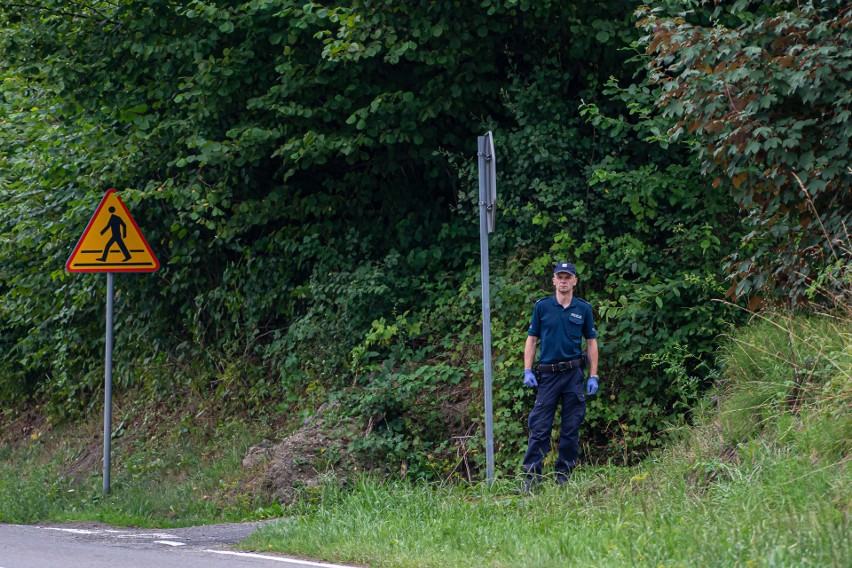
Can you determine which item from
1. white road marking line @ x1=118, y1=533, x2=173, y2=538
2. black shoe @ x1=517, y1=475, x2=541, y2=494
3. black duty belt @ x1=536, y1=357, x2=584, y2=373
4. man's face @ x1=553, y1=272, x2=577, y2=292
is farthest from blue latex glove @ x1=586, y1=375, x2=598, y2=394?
white road marking line @ x1=118, y1=533, x2=173, y2=538

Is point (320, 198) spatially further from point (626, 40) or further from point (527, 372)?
point (527, 372)

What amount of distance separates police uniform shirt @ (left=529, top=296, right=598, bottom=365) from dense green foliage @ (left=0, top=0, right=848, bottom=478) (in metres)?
1.19

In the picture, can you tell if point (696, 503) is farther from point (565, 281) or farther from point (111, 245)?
point (111, 245)

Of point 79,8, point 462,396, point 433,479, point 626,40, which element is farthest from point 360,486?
point 79,8

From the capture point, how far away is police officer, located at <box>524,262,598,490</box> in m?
9.62

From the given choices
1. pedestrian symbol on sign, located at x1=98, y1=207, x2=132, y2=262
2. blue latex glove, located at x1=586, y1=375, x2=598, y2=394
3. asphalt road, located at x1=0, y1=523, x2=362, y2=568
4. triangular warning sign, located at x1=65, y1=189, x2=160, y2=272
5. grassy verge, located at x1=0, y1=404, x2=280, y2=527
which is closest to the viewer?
asphalt road, located at x1=0, y1=523, x2=362, y2=568

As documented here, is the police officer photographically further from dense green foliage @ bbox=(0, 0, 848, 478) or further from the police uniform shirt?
dense green foliage @ bbox=(0, 0, 848, 478)

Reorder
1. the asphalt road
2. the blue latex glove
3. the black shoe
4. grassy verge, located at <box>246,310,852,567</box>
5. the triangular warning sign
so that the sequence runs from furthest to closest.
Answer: the triangular warning sign → the blue latex glove → the black shoe → the asphalt road → grassy verge, located at <box>246,310,852,567</box>

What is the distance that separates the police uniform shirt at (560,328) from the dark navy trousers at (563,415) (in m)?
0.17

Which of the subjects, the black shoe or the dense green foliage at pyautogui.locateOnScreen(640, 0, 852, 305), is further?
the black shoe

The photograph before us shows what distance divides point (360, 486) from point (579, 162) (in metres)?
4.99

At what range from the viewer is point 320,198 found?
14.1 m

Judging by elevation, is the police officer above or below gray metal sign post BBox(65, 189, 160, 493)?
below

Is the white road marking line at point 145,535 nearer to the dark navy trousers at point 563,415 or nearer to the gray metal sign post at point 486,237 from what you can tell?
the gray metal sign post at point 486,237
